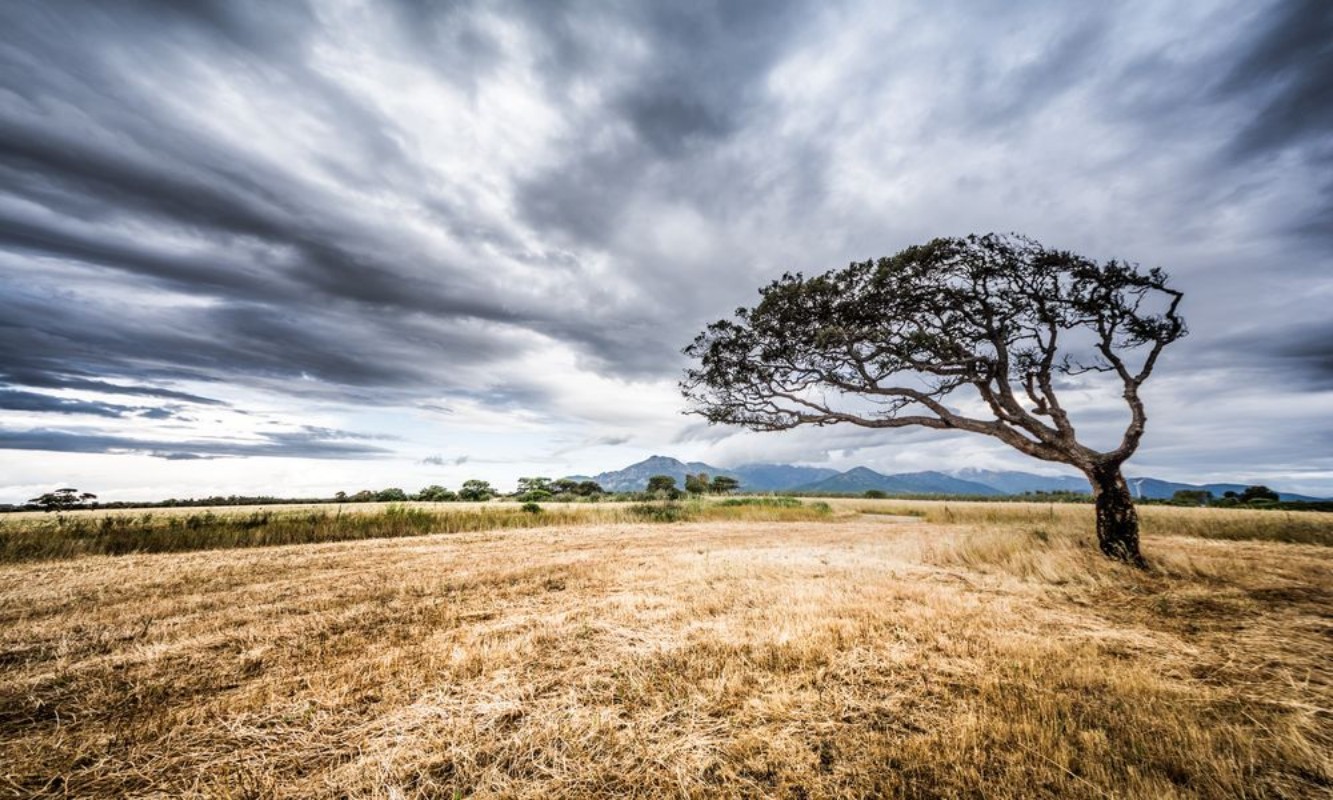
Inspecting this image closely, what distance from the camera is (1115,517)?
30.1 feet

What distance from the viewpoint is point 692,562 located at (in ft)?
33.4

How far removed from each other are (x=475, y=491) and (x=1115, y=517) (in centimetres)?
6239

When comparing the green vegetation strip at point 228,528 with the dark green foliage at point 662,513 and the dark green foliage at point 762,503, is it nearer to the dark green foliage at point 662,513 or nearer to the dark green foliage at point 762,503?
the dark green foliage at point 662,513

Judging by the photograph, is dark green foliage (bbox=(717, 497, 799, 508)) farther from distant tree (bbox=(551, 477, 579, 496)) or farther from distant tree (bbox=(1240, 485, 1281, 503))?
distant tree (bbox=(1240, 485, 1281, 503))

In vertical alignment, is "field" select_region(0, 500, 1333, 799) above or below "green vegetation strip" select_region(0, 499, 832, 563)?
above

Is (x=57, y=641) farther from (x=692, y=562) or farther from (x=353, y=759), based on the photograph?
(x=692, y=562)

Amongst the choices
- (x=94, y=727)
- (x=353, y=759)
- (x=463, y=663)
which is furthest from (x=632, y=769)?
(x=94, y=727)

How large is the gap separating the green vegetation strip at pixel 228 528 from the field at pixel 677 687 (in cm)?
571

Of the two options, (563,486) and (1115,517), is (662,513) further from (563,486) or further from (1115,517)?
(563,486)

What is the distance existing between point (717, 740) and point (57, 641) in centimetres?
749

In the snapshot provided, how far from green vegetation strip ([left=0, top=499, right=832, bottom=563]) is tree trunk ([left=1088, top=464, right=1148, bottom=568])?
738 inches

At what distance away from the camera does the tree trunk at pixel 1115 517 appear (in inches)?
349

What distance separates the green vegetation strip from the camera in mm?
11688

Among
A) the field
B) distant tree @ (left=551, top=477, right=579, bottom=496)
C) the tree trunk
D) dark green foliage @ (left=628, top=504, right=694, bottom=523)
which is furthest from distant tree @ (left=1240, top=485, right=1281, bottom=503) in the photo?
distant tree @ (left=551, top=477, right=579, bottom=496)
